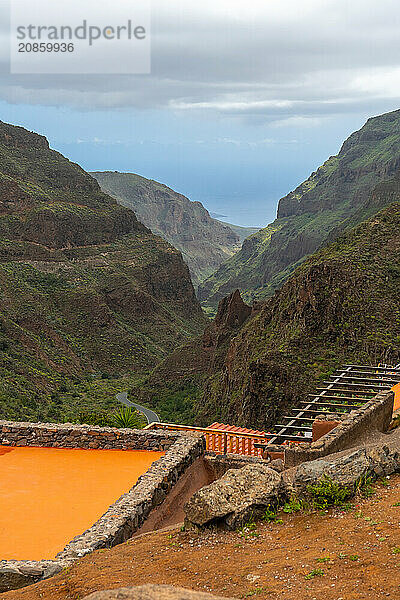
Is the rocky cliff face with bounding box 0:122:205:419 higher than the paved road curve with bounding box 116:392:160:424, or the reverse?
the rocky cliff face with bounding box 0:122:205:419

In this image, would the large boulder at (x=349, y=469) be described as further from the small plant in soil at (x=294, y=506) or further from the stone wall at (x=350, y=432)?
the stone wall at (x=350, y=432)

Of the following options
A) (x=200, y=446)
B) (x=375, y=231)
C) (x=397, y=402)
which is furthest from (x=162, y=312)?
(x=200, y=446)

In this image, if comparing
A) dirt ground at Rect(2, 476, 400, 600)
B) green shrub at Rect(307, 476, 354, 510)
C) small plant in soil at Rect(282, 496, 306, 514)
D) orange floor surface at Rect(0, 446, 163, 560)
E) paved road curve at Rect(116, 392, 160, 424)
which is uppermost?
green shrub at Rect(307, 476, 354, 510)

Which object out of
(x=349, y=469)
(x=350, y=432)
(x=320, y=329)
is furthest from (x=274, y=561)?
(x=320, y=329)

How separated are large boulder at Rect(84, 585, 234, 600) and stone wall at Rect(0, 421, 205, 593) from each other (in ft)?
12.4

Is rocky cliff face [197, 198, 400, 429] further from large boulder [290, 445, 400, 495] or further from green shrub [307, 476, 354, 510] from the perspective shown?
green shrub [307, 476, 354, 510]

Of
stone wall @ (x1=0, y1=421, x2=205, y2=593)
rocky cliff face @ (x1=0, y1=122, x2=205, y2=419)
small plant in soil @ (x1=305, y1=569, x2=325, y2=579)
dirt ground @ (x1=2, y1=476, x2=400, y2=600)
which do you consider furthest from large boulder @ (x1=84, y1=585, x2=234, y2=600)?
rocky cliff face @ (x1=0, y1=122, x2=205, y2=419)

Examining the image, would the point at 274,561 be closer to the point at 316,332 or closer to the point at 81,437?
the point at 81,437

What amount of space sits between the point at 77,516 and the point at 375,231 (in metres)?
38.8

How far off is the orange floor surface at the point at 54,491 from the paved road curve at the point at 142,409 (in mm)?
38457

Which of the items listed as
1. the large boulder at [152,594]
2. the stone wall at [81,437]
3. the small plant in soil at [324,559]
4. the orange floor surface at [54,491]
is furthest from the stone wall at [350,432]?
the large boulder at [152,594]

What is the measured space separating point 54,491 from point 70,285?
250ft

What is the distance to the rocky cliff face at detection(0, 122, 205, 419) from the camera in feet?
223

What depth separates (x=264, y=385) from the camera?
37.7 metres
